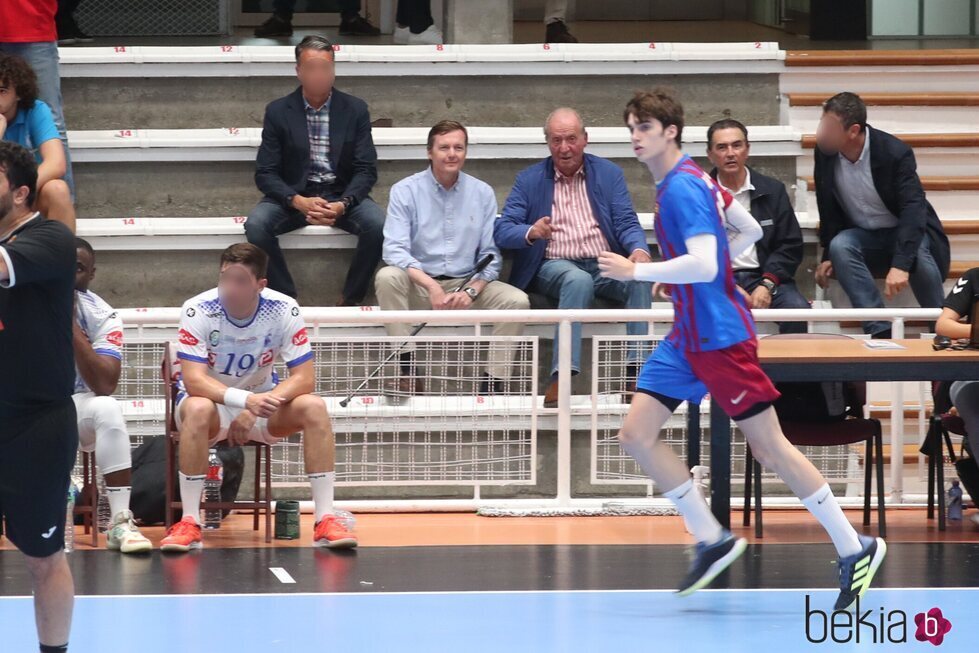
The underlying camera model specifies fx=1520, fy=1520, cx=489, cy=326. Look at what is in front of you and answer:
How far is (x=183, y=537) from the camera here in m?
5.95

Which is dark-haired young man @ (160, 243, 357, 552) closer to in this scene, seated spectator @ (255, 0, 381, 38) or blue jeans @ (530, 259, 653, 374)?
blue jeans @ (530, 259, 653, 374)

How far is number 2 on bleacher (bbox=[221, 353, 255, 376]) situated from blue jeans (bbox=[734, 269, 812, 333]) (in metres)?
2.63

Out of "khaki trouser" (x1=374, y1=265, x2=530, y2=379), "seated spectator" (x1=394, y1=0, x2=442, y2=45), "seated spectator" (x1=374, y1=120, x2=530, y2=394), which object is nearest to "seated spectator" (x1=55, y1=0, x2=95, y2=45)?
"seated spectator" (x1=394, y1=0, x2=442, y2=45)

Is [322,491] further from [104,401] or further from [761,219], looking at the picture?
[761,219]

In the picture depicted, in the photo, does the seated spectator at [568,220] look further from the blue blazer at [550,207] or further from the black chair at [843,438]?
the black chair at [843,438]

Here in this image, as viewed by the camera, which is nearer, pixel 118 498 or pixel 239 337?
pixel 118 498

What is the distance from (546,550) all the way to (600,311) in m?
1.15

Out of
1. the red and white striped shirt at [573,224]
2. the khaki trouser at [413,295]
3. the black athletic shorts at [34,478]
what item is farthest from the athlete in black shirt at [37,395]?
the red and white striped shirt at [573,224]

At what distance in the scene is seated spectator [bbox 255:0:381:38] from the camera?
35.1 feet

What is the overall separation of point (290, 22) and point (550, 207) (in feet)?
12.6

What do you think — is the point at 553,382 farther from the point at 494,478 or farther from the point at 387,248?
the point at 387,248

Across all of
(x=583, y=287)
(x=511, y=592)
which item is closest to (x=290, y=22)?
(x=583, y=287)

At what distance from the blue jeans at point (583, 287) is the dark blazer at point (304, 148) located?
1.11m

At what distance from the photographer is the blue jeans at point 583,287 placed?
725 centimetres
